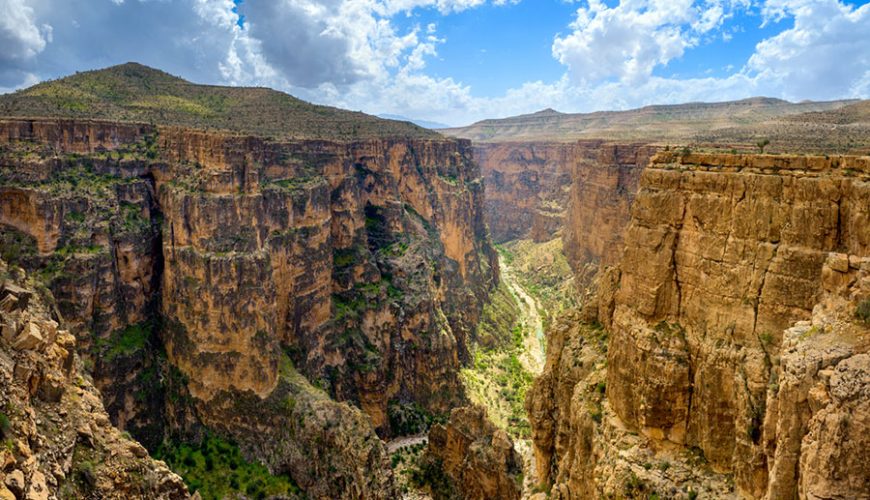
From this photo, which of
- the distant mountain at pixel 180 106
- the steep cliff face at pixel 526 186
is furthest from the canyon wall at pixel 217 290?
the steep cliff face at pixel 526 186

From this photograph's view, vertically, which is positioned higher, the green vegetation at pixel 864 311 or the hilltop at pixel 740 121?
the hilltop at pixel 740 121

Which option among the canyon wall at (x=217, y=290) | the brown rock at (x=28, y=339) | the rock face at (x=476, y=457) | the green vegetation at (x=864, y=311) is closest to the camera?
the green vegetation at (x=864, y=311)

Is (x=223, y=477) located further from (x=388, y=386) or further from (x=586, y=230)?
(x=586, y=230)

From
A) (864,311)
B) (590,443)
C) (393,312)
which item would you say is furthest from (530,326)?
(864,311)

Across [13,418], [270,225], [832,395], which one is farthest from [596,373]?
[270,225]

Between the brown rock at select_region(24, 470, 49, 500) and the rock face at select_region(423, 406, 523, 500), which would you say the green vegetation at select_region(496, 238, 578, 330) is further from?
the brown rock at select_region(24, 470, 49, 500)

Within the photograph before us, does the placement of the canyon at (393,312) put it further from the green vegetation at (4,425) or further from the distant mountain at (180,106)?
the distant mountain at (180,106)

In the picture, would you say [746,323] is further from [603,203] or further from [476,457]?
[603,203]

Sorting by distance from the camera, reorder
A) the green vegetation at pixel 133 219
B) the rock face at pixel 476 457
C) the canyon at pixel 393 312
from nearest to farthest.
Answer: the canyon at pixel 393 312 < the rock face at pixel 476 457 < the green vegetation at pixel 133 219
